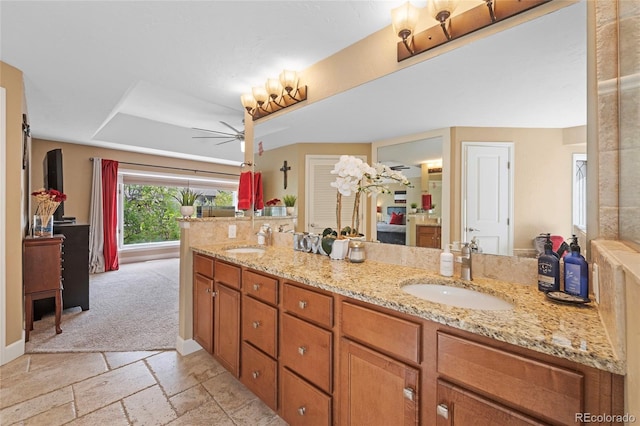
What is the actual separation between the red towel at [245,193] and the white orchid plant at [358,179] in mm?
1141

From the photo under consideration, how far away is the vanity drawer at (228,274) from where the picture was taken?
1845 mm

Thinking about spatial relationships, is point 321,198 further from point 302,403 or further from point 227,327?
point 302,403

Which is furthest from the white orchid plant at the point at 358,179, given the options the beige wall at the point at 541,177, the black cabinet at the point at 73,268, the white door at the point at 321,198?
the black cabinet at the point at 73,268

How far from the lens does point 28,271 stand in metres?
2.53

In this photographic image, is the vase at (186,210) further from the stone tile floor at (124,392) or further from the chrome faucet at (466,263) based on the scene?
the chrome faucet at (466,263)

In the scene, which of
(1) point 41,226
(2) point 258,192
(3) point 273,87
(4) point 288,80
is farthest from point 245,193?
(1) point 41,226

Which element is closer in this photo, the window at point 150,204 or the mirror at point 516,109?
the mirror at point 516,109

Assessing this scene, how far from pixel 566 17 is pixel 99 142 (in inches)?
243

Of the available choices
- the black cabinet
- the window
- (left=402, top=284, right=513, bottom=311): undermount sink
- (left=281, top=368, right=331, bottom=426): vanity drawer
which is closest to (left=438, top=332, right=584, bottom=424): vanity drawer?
(left=402, top=284, right=513, bottom=311): undermount sink

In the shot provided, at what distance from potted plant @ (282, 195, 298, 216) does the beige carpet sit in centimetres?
158

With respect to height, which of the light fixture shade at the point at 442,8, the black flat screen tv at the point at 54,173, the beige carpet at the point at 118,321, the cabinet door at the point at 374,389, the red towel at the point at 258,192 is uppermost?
the light fixture shade at the point at 442,8

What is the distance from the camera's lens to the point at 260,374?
5.41 feet

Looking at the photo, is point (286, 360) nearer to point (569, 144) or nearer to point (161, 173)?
point (569, 144)

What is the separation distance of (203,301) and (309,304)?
1.27 meters
